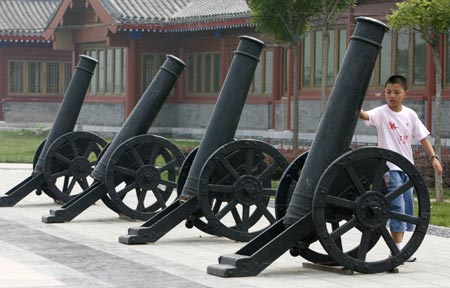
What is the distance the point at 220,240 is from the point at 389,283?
339cm

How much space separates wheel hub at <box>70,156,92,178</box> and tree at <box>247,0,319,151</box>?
25.7 ft

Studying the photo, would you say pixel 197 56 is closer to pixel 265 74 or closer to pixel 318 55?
pixel 265 74

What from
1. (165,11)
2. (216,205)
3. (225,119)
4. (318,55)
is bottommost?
(216,205)

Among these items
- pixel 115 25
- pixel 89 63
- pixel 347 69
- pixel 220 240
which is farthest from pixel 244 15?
pixel 347 69

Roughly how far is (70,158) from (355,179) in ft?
23.1

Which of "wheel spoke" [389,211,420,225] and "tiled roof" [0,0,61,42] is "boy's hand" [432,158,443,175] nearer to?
"wheel spoke" [389,211,420,225]

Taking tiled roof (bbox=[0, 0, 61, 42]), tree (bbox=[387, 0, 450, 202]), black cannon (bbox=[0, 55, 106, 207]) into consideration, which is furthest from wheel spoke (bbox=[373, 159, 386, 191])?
tiled roof (bbox=[0, 0, 61, 42])

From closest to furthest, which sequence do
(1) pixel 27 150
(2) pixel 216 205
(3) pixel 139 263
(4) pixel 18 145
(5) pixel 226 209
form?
(3) pixel 139 263, (5) pixel 226 209, (2) pixel 216 205, (1) pixel 27 150, (4) pixel 18 145

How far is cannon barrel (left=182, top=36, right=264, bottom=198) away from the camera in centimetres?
1243

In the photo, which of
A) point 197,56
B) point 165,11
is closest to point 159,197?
point 197,56

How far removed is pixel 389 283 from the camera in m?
9.64

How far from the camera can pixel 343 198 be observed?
400 inches

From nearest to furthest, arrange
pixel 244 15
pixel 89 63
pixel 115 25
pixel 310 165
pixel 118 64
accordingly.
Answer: pixel 310 165 → pixel 89 63 → pixel 244 15 → pixel 115 25 → pixel 118 64

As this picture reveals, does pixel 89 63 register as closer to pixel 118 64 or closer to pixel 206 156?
pixel 206 156
